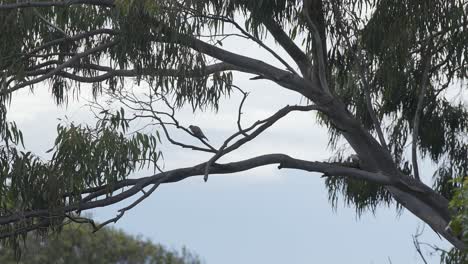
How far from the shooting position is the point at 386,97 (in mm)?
11234

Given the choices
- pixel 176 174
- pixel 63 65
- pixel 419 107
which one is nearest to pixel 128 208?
pixel 176 174

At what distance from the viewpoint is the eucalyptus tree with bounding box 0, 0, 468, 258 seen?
8.73 meters

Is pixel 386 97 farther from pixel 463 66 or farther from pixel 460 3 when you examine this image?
pixel 460 3

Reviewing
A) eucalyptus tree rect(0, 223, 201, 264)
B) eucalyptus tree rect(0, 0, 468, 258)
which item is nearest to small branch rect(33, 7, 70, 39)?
eucalyptus tree rect(0, 0, 468, 258)

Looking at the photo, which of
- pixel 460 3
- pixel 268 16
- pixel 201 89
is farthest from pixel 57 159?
pixel 460 3

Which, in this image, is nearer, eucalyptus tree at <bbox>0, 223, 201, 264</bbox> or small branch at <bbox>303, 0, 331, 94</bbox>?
small branch at <bbox>303, 0, 331, 94</bbox>

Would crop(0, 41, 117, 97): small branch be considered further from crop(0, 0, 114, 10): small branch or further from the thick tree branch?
the thick tree branch

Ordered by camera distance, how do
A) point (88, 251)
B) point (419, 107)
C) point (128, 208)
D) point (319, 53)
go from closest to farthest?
point (128, 208) < point (319, 53) < point (419, 107) < point (88, 251)

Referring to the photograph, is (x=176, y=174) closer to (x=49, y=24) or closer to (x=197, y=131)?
(x=197, y=131)

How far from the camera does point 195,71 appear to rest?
29.4ft

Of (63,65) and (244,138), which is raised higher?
(63,65)

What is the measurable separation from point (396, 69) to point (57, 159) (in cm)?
370

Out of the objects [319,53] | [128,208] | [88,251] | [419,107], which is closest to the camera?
[128,208]

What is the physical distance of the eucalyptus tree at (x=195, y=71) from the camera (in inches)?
344
